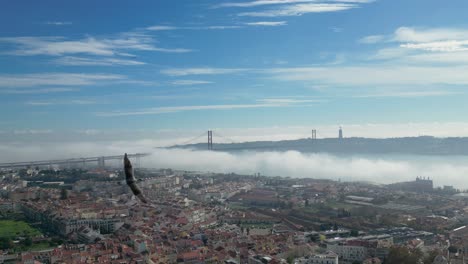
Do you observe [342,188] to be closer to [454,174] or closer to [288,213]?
[288,213]

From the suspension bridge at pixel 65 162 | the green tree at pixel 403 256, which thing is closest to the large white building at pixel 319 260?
the green tree at pixel 403 256

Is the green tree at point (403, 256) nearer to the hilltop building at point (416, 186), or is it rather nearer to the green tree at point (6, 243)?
the green tree at point (6, 243)

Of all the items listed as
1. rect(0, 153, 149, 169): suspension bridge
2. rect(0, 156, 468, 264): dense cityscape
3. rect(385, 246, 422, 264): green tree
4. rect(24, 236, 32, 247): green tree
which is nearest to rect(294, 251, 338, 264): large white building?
rect(0, 156, 468, 264): dense cityscape

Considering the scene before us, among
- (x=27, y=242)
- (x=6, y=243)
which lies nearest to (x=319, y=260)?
(x=27, y=242)

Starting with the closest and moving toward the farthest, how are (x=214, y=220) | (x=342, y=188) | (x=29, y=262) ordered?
(x=29, y=262) < (x=214, y=220) < (x=342, y=188)

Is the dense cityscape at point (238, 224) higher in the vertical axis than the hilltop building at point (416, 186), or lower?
lower

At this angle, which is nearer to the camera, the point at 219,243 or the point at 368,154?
the point at 219,243

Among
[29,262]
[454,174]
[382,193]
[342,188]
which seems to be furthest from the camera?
[454,174]

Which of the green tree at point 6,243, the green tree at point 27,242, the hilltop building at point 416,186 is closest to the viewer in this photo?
the green tree at point 6,243

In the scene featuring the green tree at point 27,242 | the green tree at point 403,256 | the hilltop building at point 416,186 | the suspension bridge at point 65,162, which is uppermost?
the suspension bridge at point 65,162

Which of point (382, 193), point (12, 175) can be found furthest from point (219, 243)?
point (12, 175)
